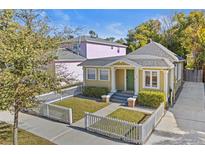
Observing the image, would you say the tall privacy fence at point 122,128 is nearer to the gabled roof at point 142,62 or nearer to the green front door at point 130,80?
the gabled roof at point 142,62

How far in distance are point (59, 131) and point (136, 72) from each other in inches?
253

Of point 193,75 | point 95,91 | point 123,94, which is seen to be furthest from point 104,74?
point 193,75

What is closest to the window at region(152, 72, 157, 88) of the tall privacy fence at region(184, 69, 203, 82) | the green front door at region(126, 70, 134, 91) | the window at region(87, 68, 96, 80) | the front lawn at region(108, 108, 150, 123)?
the green front door at region(126, 70, 134, 91)

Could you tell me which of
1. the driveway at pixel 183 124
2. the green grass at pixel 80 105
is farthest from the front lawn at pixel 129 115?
the green grass at pixel 80 105

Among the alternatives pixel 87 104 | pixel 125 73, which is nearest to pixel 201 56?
pixel 125 73

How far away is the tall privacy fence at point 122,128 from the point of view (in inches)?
291

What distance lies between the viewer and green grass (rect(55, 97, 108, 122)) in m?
11.0

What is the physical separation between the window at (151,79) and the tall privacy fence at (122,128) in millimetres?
3805

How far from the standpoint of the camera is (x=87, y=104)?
12602 mm

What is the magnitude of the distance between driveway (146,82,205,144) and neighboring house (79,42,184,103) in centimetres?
122

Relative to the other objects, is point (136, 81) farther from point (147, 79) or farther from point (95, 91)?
point (95, 91)

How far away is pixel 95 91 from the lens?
14.2 meters
